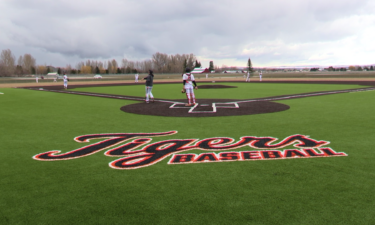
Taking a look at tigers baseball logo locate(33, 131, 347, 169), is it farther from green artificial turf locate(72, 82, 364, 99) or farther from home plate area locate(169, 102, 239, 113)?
green artificial turf locate(72, 82, 364, 99)

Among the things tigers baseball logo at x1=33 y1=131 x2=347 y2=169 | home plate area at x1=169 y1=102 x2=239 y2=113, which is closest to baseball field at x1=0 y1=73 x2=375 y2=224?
tigers baseball logo at x1=33 y1=131 x2=347 y2=169

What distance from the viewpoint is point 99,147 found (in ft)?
23.1

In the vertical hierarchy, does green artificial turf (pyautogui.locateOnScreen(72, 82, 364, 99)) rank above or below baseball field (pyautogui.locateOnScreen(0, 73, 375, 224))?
above

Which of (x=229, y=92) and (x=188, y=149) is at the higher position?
(x=229, y=92)

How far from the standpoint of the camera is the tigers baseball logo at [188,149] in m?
5.93

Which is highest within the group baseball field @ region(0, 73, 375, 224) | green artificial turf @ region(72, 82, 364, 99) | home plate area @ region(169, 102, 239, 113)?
green artificial turf @ region(72, 82, 364, 99)

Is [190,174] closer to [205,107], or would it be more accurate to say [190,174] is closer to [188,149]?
[188,149]

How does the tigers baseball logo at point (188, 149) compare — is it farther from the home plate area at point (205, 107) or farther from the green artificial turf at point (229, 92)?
the green artificial turf at point (229, 92)

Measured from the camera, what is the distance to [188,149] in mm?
6695

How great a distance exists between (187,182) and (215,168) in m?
0.86

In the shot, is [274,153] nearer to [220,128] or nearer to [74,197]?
[220,128]

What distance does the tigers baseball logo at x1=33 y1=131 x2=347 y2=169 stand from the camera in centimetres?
593

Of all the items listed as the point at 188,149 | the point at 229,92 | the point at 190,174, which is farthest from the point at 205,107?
the point at 229,92

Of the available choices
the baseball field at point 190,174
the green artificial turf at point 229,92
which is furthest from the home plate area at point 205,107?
the green artificial turf at point 229,92
